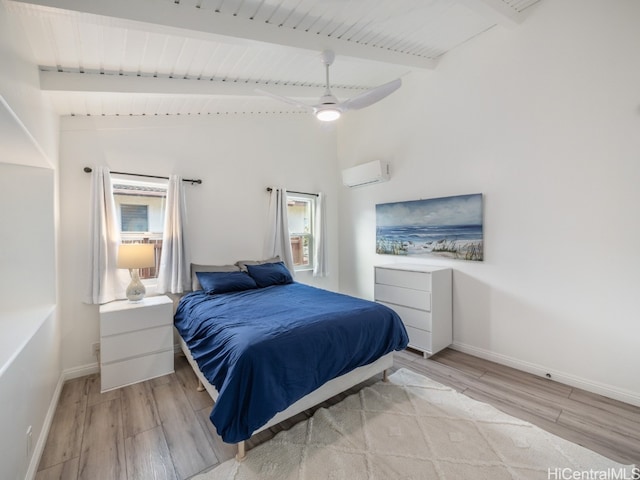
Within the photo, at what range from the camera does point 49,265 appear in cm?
243

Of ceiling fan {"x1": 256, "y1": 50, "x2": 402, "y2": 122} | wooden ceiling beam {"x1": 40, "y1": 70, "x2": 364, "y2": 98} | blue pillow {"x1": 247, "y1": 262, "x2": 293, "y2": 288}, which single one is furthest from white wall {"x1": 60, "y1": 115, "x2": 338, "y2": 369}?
ceiling fan {"x1": 256, "y1": 50, "x2": 402, "y2": 122}

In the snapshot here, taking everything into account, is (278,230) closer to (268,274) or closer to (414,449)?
(268,274)

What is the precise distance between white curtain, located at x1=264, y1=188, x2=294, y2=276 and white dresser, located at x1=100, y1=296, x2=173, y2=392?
1.55m

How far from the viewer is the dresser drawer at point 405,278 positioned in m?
3.19

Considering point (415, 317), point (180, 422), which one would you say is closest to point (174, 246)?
point (180, 422)

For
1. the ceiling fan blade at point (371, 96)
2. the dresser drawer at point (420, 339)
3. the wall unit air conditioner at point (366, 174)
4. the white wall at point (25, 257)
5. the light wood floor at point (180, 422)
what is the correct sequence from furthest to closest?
1. the wall unit air conditioner at point (366, 174)
2. the dresser drawer at point (420, 339)
3. the ceiling fan blade at point (371, 96)
4. the light wood floor at point (180, 422)
5. the white wall at point (25, 257)

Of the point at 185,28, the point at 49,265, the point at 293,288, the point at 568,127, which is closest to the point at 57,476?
the point at 49,265

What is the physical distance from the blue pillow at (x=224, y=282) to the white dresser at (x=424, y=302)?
67.3 inches

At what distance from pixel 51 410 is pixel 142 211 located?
198 centimetres

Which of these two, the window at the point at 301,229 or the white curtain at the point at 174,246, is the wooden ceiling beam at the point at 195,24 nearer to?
the white curtain at the point at 174,246

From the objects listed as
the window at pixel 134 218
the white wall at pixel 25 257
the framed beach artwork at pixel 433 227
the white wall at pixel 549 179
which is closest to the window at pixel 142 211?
the window at pixel 134 218

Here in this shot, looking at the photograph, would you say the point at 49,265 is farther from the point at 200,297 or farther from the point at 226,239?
the point at 226,239

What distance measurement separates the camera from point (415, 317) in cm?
329

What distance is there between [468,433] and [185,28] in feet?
10.8
